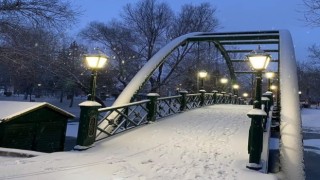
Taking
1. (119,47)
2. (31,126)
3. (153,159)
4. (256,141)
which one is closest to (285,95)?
(256,141)

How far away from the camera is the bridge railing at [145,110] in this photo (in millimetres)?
11331

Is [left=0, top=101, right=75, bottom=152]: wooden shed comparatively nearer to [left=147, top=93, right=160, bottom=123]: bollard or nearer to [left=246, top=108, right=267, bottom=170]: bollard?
[left=147, top=93, right=160, bottom=123]: bollard

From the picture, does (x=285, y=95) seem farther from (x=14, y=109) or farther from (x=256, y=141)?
(x=14, y=109)

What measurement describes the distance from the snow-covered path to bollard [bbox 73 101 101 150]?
294mm

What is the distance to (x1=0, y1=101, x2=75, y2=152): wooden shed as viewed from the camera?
452 inches

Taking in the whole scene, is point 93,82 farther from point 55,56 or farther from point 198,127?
point 55,56

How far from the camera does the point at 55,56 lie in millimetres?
17688

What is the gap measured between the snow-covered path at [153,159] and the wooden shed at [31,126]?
11.3ft

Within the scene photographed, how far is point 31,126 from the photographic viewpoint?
12500 mm

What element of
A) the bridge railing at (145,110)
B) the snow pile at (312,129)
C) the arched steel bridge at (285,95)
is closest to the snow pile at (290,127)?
the arched steel bridge at (285,95)

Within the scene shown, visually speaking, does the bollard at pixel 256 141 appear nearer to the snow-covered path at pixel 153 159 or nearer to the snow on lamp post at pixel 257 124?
the snow on lamp post at pixel 257 124

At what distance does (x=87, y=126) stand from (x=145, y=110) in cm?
474

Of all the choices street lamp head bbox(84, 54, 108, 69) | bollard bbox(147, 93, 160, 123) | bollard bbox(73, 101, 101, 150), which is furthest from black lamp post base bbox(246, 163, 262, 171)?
bollard bbox(147, 93, 160, 123)

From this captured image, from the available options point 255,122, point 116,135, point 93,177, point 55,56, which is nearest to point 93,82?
point 116,135
